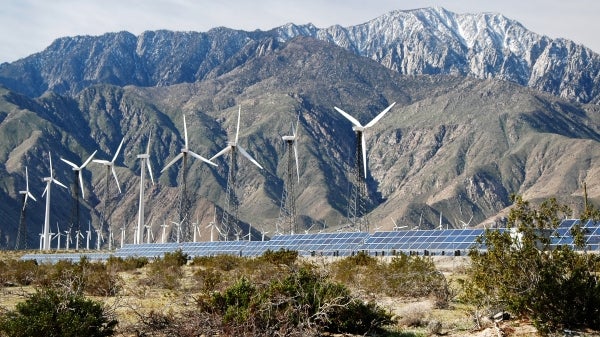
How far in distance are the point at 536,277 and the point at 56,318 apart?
48.3 ft

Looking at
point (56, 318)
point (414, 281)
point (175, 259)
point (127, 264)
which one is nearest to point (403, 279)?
point (414, 281)

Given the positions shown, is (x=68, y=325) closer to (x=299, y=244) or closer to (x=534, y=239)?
(x=534, y=239)

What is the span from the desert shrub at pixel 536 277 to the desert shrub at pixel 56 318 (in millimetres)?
12199

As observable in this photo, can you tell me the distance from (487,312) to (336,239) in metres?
56.7

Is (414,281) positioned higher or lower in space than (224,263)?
higher

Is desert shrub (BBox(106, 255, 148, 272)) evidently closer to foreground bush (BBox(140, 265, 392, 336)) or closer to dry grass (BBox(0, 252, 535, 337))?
dry grass (BBox(0, 252, 535, 337))

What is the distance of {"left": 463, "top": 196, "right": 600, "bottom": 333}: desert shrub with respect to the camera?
82.9 feet

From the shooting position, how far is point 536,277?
25.9 metres

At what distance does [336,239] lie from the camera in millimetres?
84438

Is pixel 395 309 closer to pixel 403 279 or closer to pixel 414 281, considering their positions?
pixel 414 281

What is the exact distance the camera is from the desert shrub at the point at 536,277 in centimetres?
2527

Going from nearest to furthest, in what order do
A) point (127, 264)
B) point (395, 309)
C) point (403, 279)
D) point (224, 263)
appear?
point (395, 309)
point (403, 279)
point (224, 263)
point (127, 264)

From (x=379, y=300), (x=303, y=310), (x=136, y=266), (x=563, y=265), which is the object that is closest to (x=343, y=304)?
(x=303, y=310)

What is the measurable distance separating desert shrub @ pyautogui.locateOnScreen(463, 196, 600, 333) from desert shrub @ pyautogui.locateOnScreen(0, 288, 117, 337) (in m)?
12.2
